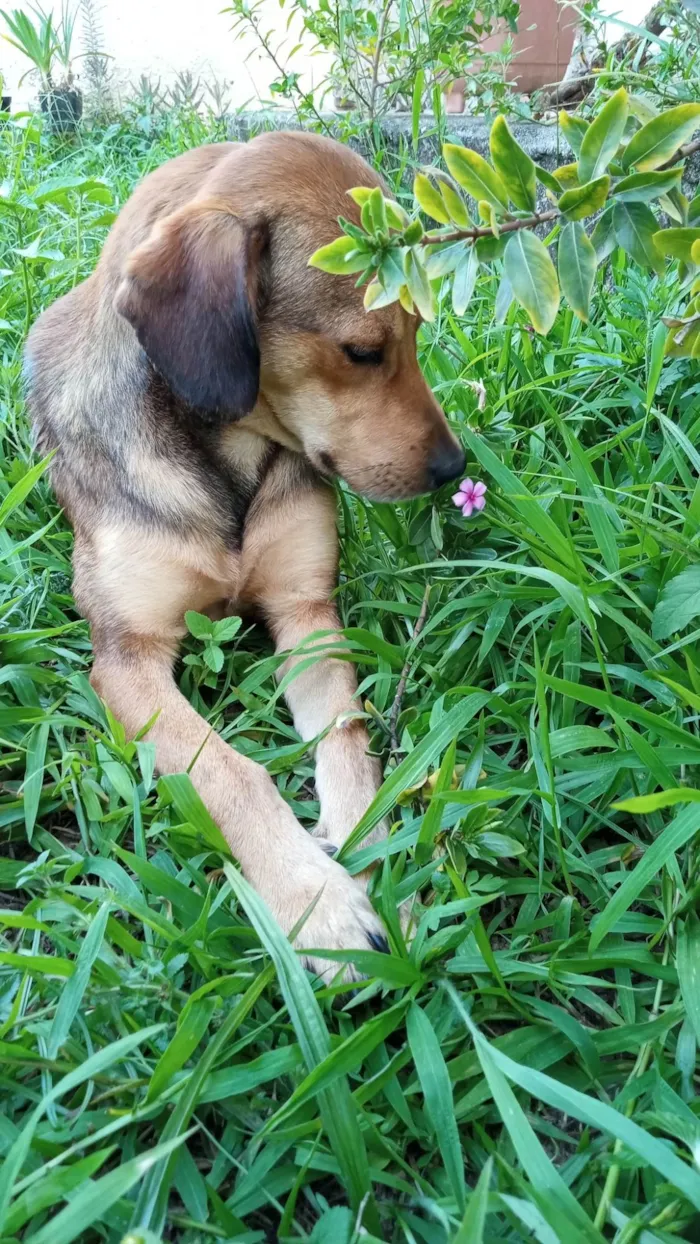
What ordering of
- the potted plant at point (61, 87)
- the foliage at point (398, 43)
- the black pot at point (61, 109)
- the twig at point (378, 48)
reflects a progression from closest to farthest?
the foliage at point (398, 43) < the twig at point (378, 48) < the potted plant at point (61, 87) < the black pot at point (61, 109)

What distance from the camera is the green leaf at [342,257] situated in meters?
1.35

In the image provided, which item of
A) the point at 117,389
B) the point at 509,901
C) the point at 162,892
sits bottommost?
the point at 509,901

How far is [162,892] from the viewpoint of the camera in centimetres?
150

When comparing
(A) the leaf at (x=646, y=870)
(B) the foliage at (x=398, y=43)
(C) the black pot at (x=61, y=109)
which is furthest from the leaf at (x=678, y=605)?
(C) the black pot at (x=61, y=109)

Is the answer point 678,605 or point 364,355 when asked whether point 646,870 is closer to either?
point 678,605

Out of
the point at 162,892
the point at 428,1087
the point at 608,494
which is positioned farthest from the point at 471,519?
the point at 428,1087

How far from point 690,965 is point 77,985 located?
1.01m

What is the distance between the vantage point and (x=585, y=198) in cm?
123

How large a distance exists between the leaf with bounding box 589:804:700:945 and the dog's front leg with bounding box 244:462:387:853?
1.88 ft

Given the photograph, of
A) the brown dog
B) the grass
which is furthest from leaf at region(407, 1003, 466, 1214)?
the brown dog

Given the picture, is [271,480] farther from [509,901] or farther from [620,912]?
→ [620,912]

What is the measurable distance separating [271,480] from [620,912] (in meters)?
1.51

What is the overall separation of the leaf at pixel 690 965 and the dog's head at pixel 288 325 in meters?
1.23

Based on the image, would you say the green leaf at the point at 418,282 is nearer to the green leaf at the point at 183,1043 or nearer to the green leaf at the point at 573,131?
the green leaf at the point at 573,131
